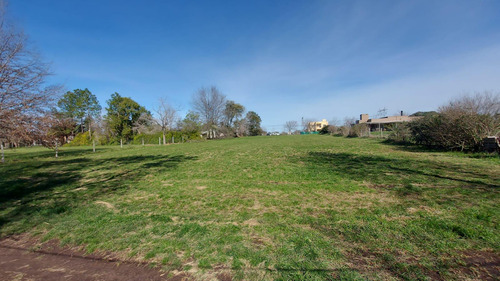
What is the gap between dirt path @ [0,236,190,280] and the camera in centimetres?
235

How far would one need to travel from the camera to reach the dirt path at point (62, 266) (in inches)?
Answer: 92.4

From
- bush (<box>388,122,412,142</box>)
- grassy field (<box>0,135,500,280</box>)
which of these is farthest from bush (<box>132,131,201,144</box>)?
grassy field (<box>0,135,500,280</box>)

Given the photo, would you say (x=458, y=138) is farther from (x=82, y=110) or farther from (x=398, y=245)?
(x=82, y=110)

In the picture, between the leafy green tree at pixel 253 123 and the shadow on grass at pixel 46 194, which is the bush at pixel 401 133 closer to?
the shadow on grass at pixel 46 194

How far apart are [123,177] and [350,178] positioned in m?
8.34

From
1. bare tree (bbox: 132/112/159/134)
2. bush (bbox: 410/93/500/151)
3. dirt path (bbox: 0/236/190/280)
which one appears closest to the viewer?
dirt path (bbox: 0/236/190/280)

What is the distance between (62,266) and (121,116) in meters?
46.8

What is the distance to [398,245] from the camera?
8.73ft

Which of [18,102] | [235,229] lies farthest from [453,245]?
[18,102]

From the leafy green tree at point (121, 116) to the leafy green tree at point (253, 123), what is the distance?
37.3 m

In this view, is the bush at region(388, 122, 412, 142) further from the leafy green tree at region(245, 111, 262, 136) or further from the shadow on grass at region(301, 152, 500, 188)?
the leafy green tree at region(245, 111, 262, 136)

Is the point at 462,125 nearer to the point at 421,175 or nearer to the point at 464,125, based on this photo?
the point at 464,125

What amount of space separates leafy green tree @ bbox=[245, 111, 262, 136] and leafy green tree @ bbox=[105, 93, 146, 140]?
3729cm

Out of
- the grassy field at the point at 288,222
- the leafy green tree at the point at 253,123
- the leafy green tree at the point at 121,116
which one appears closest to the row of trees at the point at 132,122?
the leafy green tree at the point at 121,116
